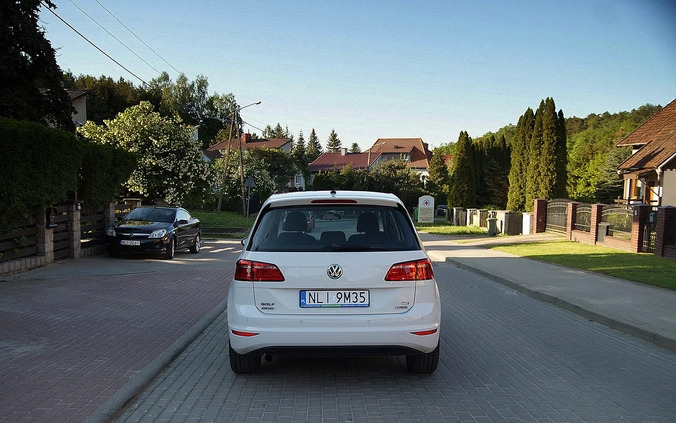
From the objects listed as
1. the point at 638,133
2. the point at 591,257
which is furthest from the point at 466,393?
the point at 638,133

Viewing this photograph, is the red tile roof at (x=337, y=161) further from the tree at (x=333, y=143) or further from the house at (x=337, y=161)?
the tree at (x=333, y=143)

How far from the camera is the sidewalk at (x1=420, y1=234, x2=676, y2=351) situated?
7.24 meters

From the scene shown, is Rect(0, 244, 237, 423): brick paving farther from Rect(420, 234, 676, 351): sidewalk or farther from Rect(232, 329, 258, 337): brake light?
Rect(420, 234, 676, 351): sidewalk

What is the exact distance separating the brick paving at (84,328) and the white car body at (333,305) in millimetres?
1377

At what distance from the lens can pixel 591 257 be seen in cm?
1562

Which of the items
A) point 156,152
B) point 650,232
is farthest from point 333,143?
point 650,232

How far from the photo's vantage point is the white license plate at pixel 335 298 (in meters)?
4.50

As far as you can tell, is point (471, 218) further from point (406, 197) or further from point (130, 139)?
point (130, 139)

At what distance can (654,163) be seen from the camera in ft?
80.6

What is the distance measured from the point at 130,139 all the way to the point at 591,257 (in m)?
22.2

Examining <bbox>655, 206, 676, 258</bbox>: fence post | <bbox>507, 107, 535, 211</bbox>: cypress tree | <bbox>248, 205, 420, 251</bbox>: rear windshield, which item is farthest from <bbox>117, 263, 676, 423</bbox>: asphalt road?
<bbox>507, 107, 535, 211</bbox>: cypress tree

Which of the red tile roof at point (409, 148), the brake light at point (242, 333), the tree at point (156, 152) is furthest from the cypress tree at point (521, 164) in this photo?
the red tile roof at point (409, 148)

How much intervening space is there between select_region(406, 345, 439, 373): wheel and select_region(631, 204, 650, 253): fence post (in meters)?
14.0

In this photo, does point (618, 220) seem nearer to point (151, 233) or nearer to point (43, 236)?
point (151, 233)
